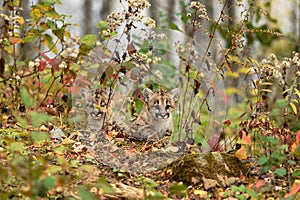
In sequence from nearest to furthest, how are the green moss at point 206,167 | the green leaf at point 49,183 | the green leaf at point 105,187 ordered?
the green leaf at point 49,183, the green leaf at point 105,187, the green moss at point 206,167

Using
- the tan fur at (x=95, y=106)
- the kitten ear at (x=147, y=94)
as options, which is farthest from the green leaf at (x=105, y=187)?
the kitten ear at (x=147, y=94)

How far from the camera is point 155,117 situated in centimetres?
387

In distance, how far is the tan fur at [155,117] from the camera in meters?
3.87

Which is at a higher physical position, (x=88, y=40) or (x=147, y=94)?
(x=88, y=40)

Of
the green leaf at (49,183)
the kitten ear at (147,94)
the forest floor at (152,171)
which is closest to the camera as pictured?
the green leaf at (49,183)

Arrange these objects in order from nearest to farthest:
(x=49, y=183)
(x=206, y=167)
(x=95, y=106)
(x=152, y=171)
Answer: (x=49, y=183)
(x=206, y=167)
(x=152, y=171)
(x=95, y=106)

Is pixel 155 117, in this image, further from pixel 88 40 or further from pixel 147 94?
pixel 88 40

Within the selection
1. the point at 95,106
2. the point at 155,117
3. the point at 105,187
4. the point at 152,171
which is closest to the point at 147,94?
the point at 155,117

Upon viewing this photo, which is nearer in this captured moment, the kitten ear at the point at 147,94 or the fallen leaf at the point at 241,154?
the fallen leaf at the point at 241,154

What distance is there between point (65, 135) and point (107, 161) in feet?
2.03

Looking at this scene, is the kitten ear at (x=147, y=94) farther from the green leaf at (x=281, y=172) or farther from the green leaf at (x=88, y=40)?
the green leaf at (x=281, y=172)

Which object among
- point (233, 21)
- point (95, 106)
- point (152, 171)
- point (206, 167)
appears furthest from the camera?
point (233, 21)

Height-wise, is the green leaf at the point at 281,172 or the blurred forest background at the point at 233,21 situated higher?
the blurred forest background at the point at 233,21

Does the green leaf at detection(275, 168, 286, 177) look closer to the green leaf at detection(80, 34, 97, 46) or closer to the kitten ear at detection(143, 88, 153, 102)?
the kitten ear at detection(143, 88, 153, 102)
